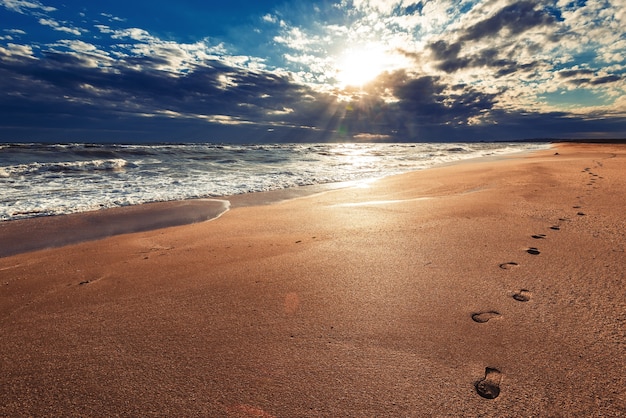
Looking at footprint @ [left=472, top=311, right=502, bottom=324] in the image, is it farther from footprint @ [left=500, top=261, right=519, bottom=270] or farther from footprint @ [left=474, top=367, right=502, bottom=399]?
footprint @ [left=500, top=261, right=519, bottom=270]

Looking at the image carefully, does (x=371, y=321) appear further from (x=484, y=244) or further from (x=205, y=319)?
(x=484, y=244)

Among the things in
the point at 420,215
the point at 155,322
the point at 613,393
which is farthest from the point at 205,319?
the point at 420,215

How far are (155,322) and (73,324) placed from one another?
0.60 metres

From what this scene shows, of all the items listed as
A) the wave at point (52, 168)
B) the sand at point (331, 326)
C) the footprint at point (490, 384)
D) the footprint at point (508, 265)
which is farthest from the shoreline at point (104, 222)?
the wave at point (52, 168)

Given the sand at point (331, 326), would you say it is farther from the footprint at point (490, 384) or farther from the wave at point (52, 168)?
the wave at point (52, 168)

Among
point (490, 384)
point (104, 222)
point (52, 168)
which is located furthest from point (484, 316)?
point (52, 168)

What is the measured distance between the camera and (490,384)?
1461 mm

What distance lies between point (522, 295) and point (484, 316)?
0.46 m

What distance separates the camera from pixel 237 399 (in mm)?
1450

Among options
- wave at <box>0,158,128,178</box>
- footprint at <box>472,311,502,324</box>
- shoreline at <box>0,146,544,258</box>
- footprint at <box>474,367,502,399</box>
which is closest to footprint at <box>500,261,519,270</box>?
footprint at <box>472,311,502,324</box>

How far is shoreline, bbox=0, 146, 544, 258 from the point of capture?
464 cm

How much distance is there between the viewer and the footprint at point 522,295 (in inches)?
85.3

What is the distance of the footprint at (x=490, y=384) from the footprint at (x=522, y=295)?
2.79ft

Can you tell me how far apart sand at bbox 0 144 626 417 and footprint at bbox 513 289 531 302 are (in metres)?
0.02
